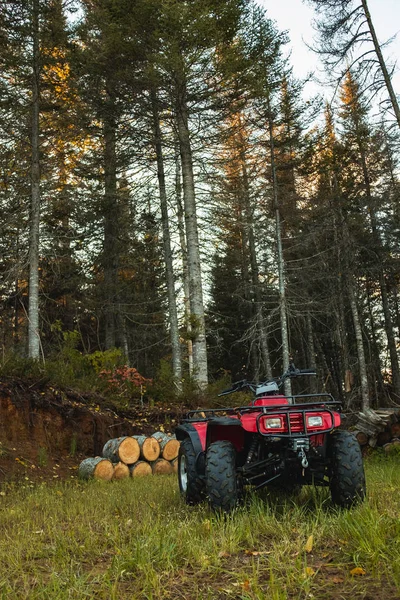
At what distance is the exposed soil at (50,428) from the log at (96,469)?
32cm

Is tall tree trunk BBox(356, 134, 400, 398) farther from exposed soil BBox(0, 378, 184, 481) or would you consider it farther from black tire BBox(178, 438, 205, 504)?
black tire BBox(178, 438, 205, 504)

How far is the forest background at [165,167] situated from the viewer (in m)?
13.3

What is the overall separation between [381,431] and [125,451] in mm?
5001

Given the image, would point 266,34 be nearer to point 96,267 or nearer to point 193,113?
point 193,113

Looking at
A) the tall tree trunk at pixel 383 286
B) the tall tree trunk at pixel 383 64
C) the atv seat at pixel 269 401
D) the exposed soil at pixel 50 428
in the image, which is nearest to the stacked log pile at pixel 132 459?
the exposed soil at pixel 50 428

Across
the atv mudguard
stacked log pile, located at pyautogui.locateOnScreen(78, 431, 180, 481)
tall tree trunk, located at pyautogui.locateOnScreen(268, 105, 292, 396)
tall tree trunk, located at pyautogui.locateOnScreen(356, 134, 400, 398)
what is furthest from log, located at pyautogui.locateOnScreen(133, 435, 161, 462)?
tall tree trunk, located at pyautogui.locateOnScreen(356, 134, 400, 398)

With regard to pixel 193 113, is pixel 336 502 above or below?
below

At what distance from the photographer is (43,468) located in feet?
29.9

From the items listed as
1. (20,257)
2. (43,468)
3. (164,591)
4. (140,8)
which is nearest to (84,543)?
(164,591)

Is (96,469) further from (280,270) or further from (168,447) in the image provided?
(280,270)

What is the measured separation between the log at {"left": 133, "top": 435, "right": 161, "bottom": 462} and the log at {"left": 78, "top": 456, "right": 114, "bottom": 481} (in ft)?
2.52

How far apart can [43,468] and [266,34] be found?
12.5 metres

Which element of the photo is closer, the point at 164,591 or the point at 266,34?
the point at 164,591

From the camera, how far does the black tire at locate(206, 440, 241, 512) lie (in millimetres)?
4758
